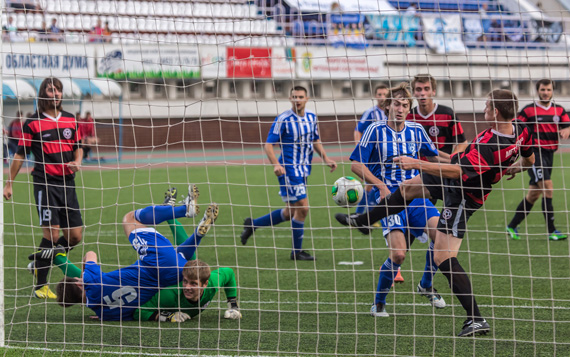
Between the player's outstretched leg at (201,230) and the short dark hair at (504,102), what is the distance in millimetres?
2165

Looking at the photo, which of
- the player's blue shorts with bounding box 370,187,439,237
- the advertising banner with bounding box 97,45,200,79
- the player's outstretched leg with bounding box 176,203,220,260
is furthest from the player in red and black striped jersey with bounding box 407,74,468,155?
the advertising banner with bounding box 97,45,200,79

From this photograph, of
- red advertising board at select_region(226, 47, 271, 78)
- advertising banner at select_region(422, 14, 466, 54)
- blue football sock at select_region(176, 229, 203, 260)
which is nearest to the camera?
blue football sock at select_region(176, 229, 203, 260)

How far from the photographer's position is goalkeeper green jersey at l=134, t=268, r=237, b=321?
5.31 m

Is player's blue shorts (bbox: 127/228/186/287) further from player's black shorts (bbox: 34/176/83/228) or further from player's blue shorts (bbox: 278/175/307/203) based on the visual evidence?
player's blue shorts (bbox: 278/175/307/203)

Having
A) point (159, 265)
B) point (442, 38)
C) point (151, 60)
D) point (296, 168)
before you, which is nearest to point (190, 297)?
point (159, 265)

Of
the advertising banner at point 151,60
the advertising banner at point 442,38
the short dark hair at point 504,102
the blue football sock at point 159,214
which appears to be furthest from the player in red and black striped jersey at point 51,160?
the advertising banner at point 442,38

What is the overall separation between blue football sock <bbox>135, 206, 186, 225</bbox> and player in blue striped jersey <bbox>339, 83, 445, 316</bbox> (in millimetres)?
1517

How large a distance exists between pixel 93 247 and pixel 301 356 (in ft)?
17.8

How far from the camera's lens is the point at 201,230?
18.0 feet

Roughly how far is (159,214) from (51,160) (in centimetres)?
121

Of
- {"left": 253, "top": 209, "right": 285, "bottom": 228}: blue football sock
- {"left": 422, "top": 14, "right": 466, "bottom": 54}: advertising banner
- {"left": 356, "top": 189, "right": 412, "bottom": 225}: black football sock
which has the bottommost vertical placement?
{"left": 253, "top": 209, "right": 285, "bottom": 228}: blue football sock

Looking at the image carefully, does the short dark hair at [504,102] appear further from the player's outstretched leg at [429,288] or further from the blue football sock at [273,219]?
the blue football sock at [273,219]

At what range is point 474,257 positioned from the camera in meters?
8.29

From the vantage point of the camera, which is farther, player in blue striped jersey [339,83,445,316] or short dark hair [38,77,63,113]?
short dark hair [38,77,63,113]
